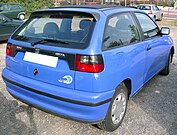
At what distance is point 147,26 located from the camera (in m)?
3.99

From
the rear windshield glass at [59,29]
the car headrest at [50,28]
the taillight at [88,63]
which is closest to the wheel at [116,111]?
the taillight at [88,63]

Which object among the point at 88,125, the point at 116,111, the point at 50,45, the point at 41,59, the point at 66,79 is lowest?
the point at 88,125

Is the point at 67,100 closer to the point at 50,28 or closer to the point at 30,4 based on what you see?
the point at 50,28

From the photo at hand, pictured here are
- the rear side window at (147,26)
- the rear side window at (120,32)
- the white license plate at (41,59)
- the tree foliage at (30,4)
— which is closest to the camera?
the white license plate at (41,59)

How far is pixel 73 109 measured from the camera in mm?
2539

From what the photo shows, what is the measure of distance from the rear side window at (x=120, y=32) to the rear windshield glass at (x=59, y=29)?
0.25 meters

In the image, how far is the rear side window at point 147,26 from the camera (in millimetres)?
3691

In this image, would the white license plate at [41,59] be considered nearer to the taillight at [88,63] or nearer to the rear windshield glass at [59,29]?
the rear windshield glass at [59,29]

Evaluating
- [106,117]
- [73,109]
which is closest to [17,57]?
[73,109]

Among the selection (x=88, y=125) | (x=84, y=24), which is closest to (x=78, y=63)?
(x=84, y=24)

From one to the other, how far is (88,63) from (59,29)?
757mm

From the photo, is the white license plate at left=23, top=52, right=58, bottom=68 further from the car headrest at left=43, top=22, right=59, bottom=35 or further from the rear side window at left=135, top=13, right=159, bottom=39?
the rear side window at left=135, top=13, right=159, bottom=39

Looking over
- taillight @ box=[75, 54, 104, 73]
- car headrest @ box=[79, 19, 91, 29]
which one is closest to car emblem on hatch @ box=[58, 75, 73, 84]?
taillight @ box=[75, 54, 104, 73]

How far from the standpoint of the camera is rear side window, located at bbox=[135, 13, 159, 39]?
12.1 ft
